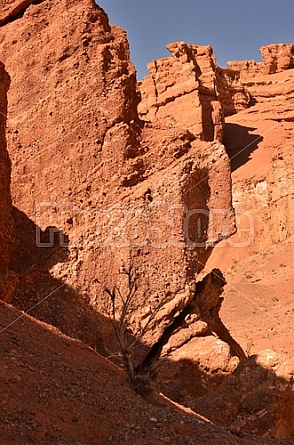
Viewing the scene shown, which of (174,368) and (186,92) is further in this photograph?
(186,92)

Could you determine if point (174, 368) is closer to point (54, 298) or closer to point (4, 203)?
point (54, 298)

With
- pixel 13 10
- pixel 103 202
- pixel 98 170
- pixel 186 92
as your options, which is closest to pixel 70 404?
pixel 103 202

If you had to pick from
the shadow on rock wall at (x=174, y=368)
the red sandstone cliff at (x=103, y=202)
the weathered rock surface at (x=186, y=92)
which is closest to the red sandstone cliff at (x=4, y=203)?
the red sandstone cliff at (x=103, y=202)

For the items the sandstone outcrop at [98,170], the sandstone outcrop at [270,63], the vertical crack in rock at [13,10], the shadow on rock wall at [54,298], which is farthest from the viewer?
the sandstone outcrop at [270,63]

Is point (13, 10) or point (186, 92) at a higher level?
point (186, 92)

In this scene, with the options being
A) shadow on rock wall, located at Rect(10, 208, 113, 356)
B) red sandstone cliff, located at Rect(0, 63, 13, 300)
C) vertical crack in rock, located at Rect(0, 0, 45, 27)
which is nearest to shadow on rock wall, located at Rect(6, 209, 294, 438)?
shadow on rock wall, located at Rect(10, 208, 113, 356)

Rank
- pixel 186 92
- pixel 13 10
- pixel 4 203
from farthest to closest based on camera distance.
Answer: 1. pixel 186 92
2. pixel 13 10
3. pixel 4 203

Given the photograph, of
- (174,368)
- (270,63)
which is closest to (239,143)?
(270,63)

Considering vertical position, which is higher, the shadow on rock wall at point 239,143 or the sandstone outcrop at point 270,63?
the sandstone outcrop at point 270,63

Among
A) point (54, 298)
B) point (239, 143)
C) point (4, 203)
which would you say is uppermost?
point (239, 143)

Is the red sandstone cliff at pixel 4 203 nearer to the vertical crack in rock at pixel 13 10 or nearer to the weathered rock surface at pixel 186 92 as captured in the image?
the vertical crack in rock at pixel 13 10

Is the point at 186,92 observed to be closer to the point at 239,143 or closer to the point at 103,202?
the point at 239,143

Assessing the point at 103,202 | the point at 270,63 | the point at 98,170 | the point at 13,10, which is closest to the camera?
the point at 103,202

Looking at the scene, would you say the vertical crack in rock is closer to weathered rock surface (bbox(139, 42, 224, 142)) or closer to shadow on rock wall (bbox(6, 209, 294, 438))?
shadow on rock wall (bbox(6, 209, 294, 438))
